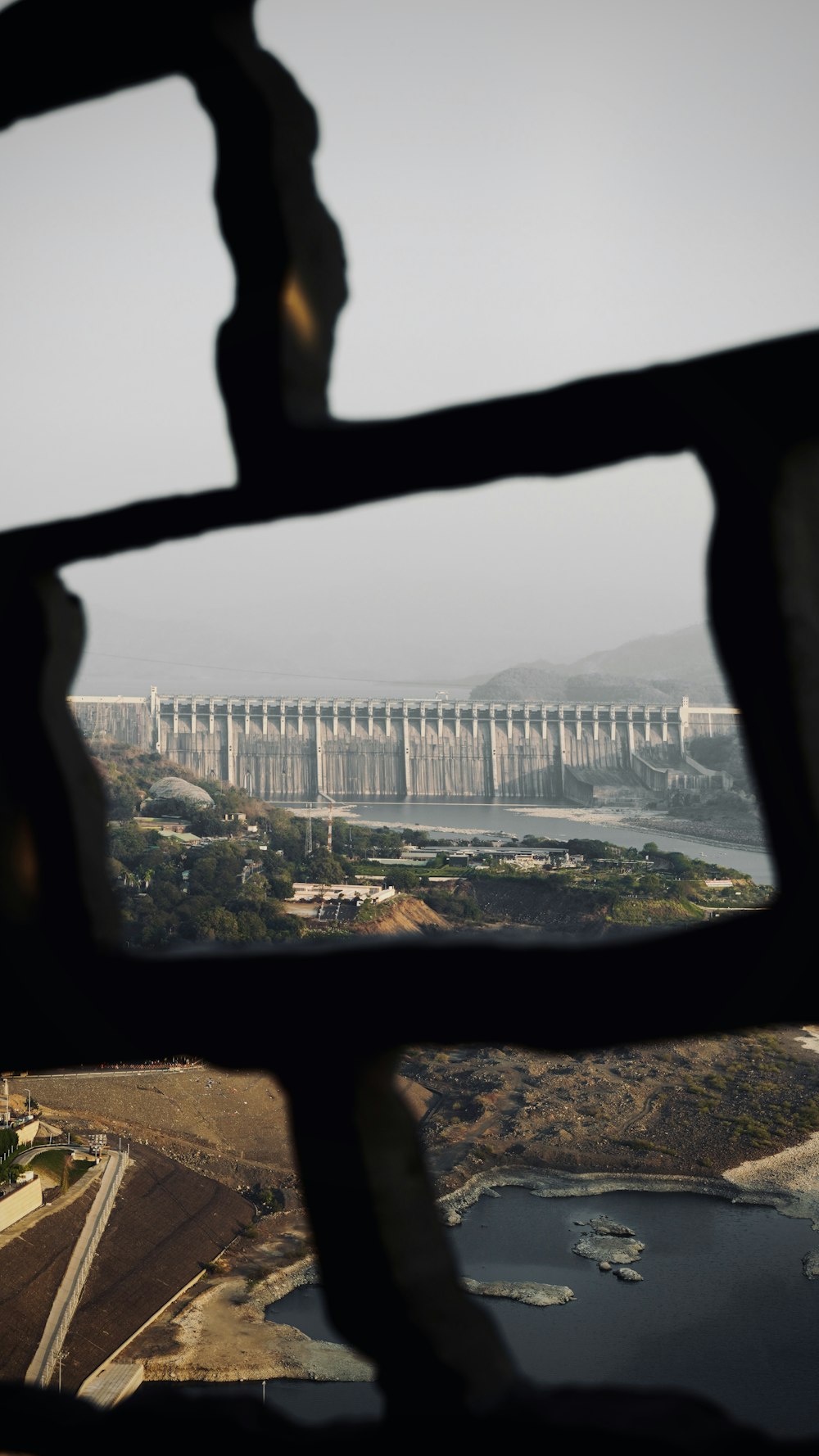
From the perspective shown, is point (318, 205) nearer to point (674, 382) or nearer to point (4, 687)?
point (674, 382)

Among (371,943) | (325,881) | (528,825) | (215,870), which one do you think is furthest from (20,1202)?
(528,825)

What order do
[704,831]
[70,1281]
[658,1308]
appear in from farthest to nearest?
[704,831], [658,1308], [70,1281]

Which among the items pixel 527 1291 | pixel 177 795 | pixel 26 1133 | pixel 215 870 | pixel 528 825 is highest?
pixel 177 795

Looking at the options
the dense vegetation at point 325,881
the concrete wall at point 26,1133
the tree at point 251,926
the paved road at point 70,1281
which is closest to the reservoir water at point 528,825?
the dense vegetation at point 325,881

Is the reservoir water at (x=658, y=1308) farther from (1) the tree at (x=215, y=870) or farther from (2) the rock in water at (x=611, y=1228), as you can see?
(1) the tree at (x=215, y=870)

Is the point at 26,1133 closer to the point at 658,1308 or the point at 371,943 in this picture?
the point at 658,1308

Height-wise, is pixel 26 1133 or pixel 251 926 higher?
pixel 251 926

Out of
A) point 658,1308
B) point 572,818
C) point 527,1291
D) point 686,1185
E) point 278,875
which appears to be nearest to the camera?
point 658,1308
